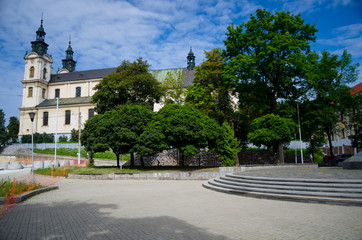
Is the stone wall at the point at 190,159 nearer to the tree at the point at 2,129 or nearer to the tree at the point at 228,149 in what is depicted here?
the tree at the point at 228,149

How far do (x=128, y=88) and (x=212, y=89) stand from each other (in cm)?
1254

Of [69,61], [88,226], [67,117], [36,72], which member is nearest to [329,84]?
[88,226]

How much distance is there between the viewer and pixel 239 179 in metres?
14.8

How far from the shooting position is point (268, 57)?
2628 cm

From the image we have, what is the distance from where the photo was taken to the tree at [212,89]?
1218 inches

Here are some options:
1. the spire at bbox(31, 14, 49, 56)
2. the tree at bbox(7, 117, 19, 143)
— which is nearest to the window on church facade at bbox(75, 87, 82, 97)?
the spire at bbox(31, 14, 49, 56)

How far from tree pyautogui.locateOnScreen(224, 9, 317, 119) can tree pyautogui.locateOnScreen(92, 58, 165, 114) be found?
1263 cm

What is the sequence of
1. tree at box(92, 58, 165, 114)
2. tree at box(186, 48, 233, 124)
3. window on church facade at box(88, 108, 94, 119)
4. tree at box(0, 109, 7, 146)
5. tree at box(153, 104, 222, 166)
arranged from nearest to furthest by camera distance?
tree at box(153, 104, 222, 166) → tree at box(186, 48, 233, 124) → tree at box(92, 58, 165, 114) → tree at box(0, 109, 7, 146) → window on church facade at box(88, 108, 94, 119)

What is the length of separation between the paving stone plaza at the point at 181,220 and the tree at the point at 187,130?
41.6ft

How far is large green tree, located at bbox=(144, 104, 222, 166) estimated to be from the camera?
23344 mm

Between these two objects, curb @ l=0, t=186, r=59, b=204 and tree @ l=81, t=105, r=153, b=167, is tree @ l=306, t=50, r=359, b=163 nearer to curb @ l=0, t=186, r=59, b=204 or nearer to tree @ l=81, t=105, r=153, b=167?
tree @ l=81, t=105, r=153, b=167

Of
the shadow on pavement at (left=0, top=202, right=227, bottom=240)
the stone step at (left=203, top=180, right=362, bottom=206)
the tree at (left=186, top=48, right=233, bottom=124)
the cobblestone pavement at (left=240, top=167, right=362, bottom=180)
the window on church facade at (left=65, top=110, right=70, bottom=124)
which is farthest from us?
the window on church facade at (left=65, top=110, right=70, bottom=124)

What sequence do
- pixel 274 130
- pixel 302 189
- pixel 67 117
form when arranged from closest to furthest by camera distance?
pixel 302 189 → pixel 274 130 → pixel 67 117

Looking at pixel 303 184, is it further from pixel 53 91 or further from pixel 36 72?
pixel 36 72
